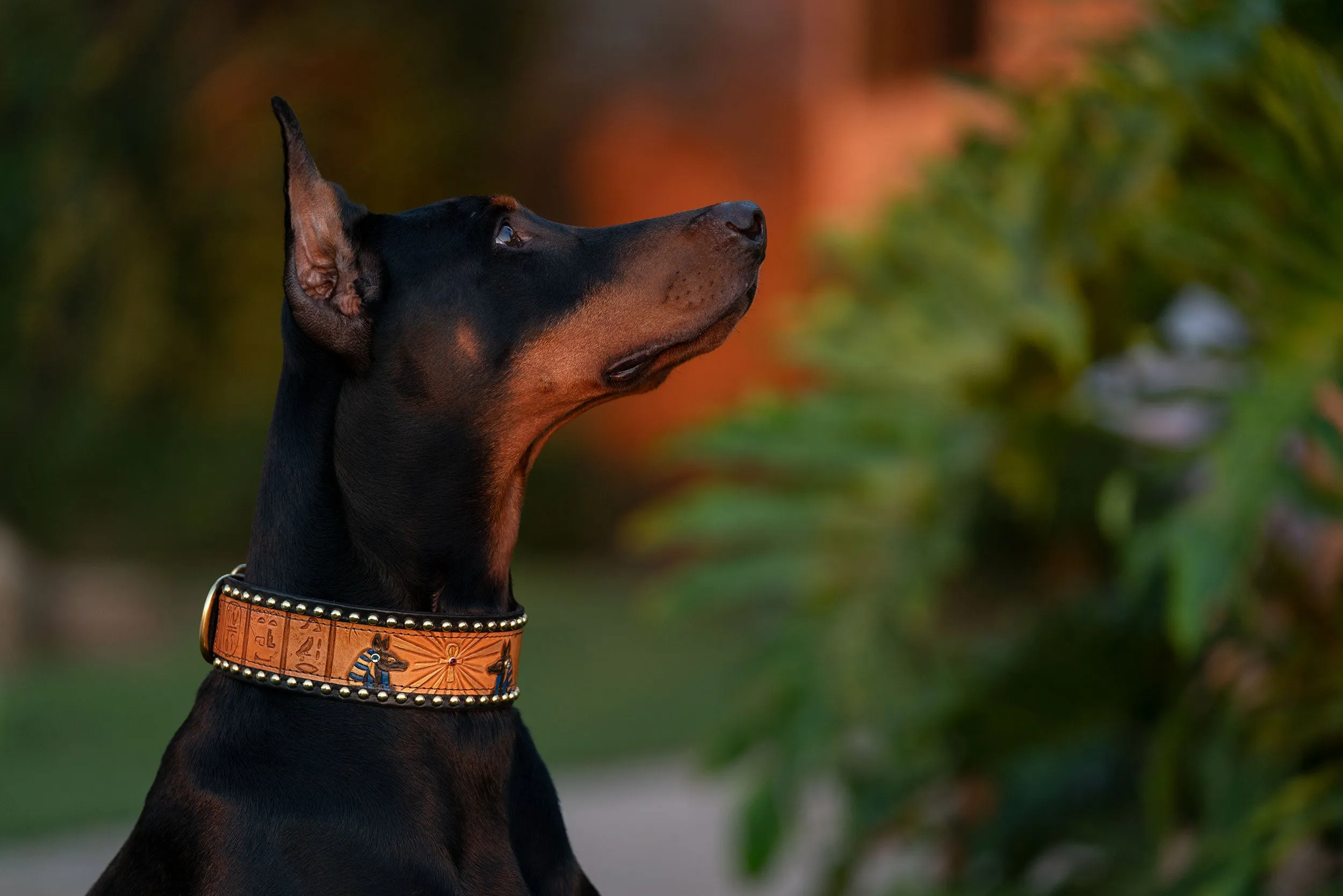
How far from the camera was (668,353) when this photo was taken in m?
1.57

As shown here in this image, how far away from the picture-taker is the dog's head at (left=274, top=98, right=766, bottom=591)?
1.53 meters

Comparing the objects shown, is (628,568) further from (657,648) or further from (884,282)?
(884,282)

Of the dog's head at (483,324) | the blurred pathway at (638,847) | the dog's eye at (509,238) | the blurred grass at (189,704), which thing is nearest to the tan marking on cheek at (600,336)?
the dog's head at (483,324)

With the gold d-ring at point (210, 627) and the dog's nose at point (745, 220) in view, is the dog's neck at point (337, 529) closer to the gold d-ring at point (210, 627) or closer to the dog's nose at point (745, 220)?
the gold d-ring at point (210, 627)

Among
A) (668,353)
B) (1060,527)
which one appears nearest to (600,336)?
(668,353)

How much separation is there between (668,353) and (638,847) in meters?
3.54

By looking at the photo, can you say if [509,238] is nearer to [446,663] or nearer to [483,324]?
[483,324]

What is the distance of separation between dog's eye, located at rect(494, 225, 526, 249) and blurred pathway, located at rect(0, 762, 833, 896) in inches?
93.2

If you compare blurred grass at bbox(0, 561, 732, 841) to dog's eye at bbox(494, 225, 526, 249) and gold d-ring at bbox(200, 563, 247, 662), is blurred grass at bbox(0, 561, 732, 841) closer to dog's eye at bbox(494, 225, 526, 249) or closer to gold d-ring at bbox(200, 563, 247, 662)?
gold d-ring at bbox(200, 563, 247, 662)

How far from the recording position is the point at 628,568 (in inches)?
408

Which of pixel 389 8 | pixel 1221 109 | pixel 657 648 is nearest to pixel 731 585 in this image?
pixel 1221 109

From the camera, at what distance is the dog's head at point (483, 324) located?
1534mm

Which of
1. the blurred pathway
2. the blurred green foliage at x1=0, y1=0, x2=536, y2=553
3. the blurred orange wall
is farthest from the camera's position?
the blurred orange wall

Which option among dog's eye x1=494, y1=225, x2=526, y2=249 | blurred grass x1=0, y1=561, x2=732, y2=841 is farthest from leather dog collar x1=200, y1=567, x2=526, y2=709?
blurred grass x1=0, y1=561, x2=732, y2=841
